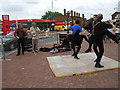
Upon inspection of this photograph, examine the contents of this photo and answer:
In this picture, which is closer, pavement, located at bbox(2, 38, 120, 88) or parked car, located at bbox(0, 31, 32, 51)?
pavement, located at bbox(2, 38, 120, 88)

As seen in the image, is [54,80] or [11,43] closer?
[54,80]

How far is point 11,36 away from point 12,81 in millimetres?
8036

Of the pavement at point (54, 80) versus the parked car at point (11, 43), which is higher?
the parked car at point (11, 43)

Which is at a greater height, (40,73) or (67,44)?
(67,44)

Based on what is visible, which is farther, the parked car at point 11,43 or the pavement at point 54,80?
the parked car at point 11,43

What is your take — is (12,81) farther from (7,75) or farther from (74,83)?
(74,83)

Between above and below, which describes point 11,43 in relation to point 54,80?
above

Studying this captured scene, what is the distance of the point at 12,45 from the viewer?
1141cm

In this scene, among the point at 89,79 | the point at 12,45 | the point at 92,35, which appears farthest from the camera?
the point at 12,45

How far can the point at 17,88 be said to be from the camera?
161 inches

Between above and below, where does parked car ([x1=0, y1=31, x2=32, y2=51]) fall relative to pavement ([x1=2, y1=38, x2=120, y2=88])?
above

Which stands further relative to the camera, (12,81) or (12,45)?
(12,45)

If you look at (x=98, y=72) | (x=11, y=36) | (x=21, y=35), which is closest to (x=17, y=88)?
(x=98, y=72)

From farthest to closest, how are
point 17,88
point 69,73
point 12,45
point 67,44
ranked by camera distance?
point 12,45 < point 67,44 < point 69,73 < point 17,88
